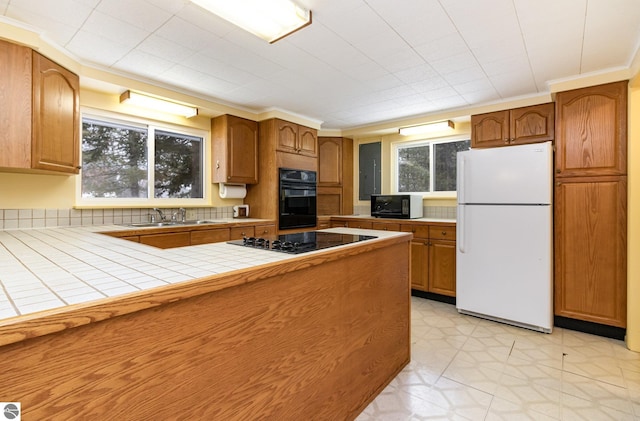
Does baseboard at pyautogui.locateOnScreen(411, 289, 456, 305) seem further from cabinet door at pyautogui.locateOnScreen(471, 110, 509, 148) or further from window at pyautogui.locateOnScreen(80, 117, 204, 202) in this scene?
window at pyautogui.locateOnScreen(80, 117, 204, 202)

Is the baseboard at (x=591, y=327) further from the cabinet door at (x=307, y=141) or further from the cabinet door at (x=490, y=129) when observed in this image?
the cabinet door at (x=307, y=141)

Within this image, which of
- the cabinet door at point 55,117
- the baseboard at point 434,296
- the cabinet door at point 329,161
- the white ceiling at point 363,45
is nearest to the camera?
the white ceiling at point 363,45

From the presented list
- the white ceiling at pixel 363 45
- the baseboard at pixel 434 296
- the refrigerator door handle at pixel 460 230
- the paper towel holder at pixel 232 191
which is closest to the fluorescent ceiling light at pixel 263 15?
the white ceiling at pixel 363 45

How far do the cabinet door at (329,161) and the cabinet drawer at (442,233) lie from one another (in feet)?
5.65

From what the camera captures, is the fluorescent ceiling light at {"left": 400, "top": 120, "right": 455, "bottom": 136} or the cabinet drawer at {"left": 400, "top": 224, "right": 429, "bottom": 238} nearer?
the cabinet drawer at {"left": 400, "top": 224, "right": 429, "bottom": 238}

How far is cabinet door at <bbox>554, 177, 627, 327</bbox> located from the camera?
99.3 inches

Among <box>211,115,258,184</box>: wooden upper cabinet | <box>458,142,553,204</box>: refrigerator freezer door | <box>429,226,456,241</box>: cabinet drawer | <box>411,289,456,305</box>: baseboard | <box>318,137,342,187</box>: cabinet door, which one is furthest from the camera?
<box>318,137,342,187</box>: cabinet door

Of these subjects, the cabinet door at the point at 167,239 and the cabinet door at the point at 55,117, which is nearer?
the cabinet door at the point at 55,117

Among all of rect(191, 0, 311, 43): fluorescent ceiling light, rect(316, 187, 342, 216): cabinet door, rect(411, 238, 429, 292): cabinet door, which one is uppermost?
rect(191, 0, 311, 43): fluorescent ceiling light

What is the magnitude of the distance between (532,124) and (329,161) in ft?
8.43

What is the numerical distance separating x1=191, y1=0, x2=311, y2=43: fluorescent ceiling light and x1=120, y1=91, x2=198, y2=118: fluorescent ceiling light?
1.59 m

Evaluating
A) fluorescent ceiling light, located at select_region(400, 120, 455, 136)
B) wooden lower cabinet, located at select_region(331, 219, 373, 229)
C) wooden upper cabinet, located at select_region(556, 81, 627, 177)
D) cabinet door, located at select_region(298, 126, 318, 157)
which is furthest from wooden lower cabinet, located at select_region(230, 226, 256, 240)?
wooden upper cabinet, located at select_region(556, 81, 627, 177)

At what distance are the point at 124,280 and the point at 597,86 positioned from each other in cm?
360

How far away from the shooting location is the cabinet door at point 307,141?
13.2 feet
